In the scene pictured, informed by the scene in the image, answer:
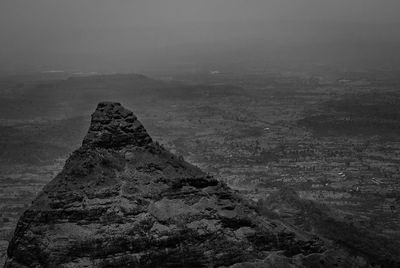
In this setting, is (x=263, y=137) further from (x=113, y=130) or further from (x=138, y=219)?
(x=138, y=219)

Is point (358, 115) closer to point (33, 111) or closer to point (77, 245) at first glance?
point (33, 111)

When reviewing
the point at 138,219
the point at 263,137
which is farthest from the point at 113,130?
the point at 263,137

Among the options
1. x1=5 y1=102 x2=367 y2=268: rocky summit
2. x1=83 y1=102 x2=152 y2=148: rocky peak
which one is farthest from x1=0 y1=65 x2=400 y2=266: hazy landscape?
x1=83 y1=102 x2=152 y2=148: rocky peak

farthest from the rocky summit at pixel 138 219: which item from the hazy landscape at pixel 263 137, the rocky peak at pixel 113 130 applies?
the hazy landscape at pixel 263 137

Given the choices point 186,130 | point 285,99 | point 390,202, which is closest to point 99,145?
point 390,202

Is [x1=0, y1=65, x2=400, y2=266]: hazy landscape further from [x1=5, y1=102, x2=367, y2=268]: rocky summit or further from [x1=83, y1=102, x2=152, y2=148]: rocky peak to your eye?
[x1=83, y1=102, x2=152, y2=148]: rocky peak

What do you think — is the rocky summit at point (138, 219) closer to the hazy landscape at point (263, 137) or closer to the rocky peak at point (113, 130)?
the rocky peak at point (113, 130)
